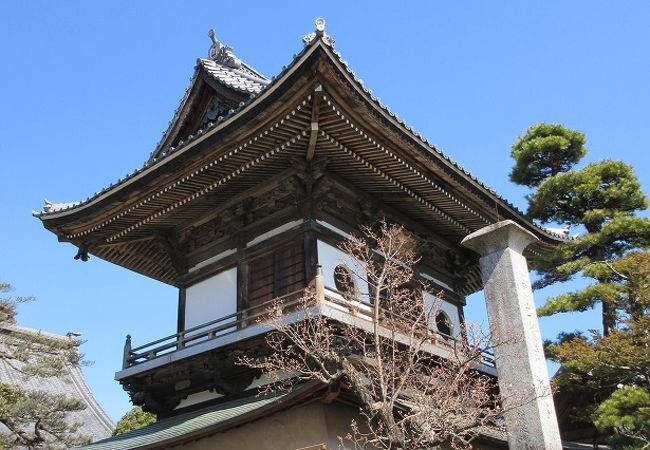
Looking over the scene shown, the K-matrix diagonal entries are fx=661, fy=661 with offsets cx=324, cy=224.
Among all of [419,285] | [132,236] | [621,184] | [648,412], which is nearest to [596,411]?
[648,412]

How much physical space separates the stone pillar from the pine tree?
513cm

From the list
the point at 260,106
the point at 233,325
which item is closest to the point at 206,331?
the point at 233,325

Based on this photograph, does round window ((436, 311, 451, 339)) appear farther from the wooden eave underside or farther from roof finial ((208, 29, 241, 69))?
roof finial ((208, 29, 241, 69))

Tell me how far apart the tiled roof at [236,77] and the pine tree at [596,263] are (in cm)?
662

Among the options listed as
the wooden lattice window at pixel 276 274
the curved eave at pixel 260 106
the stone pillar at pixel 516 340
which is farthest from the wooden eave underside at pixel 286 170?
the stone pillar at pixel 516 340

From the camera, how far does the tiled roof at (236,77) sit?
46.4 feet

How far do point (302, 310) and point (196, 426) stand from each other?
8.19ft

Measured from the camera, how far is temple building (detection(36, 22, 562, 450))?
10156 mm

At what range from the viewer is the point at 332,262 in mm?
11938

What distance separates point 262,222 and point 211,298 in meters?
1.87

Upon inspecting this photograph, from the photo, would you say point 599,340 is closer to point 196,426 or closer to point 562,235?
point 562,235

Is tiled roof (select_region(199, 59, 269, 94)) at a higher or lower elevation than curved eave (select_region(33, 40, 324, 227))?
higher

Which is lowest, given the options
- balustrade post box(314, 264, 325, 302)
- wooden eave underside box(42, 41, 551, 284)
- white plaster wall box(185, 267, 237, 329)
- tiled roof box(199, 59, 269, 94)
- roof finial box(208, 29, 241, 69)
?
balustrade post box(314, 264, 325, 302)

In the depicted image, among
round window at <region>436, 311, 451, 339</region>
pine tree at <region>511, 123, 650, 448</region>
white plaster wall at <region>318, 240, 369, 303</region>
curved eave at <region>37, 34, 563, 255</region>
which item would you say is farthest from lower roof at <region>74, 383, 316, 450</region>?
pine tree at <region>511, 123, 650, 448</region>
